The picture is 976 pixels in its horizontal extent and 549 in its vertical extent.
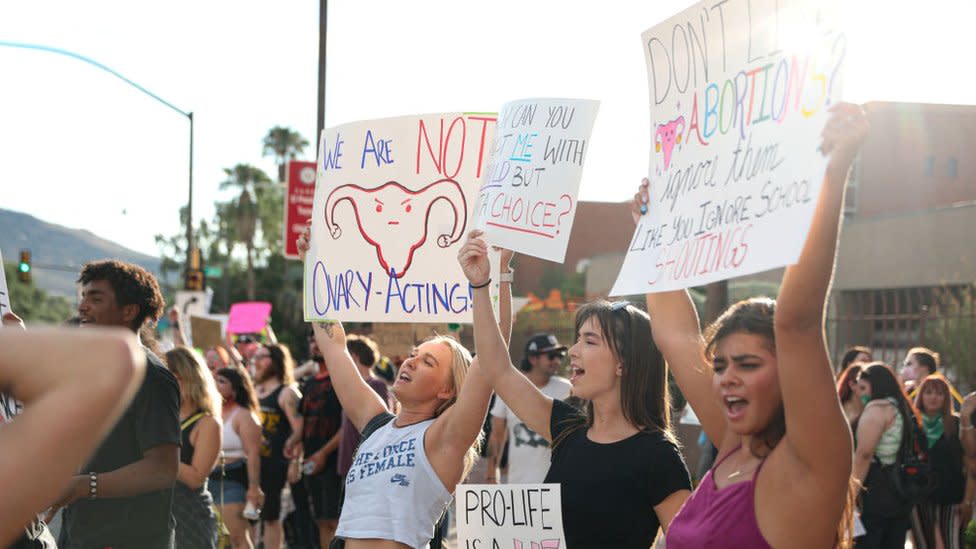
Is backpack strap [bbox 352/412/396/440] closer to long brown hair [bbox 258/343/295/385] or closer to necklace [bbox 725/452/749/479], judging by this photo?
necklace [bbox 725/452/749/479]

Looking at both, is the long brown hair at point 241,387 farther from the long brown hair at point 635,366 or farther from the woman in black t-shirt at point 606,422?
the long brown hair at point 635,366

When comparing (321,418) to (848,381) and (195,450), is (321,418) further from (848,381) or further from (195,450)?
(848,381)

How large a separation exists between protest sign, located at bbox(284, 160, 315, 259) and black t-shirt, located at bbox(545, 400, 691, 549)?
37.6ft

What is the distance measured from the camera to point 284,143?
67.4 metres

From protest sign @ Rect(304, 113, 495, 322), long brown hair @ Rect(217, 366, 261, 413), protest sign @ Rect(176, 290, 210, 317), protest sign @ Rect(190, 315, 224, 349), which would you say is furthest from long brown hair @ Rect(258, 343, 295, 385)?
protest sign @ Rect(176, 290, 210, 317)

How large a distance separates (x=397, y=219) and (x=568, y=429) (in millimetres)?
1741

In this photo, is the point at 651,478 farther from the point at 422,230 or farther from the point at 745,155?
the point at 422,230

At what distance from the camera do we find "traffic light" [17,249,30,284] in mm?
24531

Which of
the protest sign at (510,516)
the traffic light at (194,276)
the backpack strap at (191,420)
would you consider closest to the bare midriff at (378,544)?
the protest sign at (510,516)

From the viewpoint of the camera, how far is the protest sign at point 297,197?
15.1m

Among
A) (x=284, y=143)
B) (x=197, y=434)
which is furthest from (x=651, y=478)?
(x=284, y=143)

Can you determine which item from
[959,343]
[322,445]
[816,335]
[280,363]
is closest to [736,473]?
[816,335]

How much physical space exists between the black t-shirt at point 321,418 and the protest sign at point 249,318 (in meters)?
11.5

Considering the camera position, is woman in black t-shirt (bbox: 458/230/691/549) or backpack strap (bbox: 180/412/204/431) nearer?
woman in black t-shirt (bbox: 458/230/691/549)
